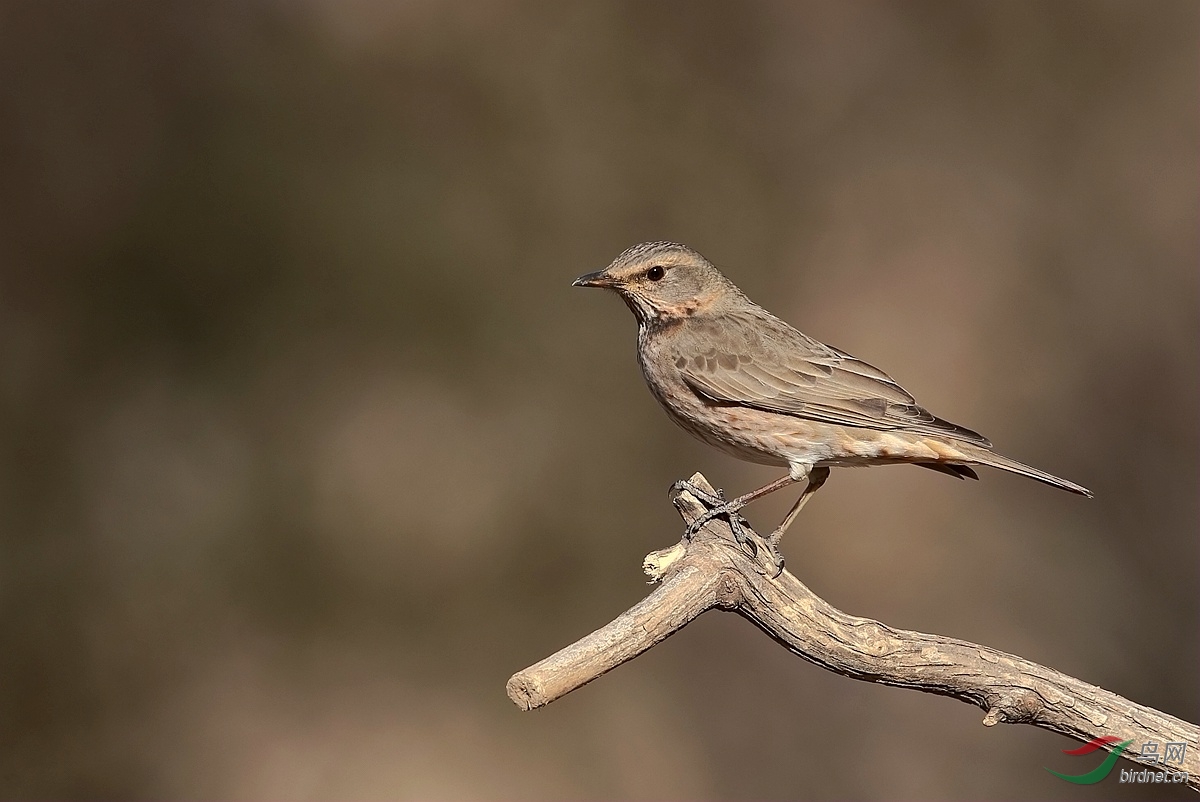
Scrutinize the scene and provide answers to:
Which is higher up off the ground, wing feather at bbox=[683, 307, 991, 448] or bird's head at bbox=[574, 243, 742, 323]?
bird's head at bbox=[574, 243, 742, 323]

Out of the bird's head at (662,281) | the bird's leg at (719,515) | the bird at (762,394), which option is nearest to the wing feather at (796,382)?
the bird at (762,394)

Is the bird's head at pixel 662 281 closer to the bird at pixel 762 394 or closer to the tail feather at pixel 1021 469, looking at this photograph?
the bird at pixel 762 394

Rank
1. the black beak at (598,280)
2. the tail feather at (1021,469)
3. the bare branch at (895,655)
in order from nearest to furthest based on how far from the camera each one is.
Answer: the bare branch at (895,655) → the tail feather at (1021,469) → the black beak at (598,280)

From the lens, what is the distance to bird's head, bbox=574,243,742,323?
5770 millimetres

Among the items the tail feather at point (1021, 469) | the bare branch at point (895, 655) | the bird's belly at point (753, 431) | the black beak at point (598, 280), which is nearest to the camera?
the bare branch at point (895, 655)

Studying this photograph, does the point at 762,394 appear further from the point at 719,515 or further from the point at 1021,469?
the point at 1021,469

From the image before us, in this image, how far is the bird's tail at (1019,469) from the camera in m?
4.61

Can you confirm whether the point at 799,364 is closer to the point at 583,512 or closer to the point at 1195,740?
the point at 1195,740

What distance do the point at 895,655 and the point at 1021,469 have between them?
3.64ft

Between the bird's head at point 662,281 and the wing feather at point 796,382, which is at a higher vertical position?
the bird's head at point 662,281

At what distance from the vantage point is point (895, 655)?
4434mm

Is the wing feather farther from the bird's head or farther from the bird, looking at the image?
the bird's head

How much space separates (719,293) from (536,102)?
4.96 meters

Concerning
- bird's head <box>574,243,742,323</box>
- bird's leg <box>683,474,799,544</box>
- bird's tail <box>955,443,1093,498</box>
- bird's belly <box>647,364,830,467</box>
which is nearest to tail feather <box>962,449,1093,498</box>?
bird's tail <box>955,443,1093,498</box>
